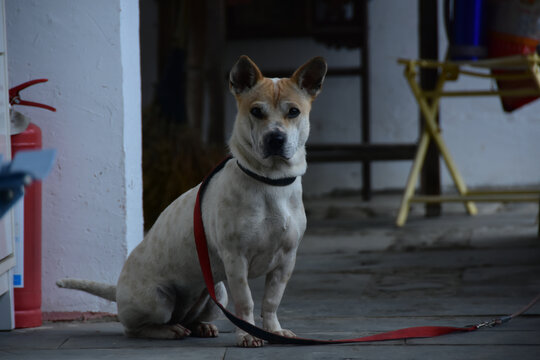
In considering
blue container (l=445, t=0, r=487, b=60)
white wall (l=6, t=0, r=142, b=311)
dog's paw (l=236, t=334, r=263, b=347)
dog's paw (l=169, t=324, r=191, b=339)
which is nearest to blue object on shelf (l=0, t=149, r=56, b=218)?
dog's paw (l=236, t=334, r=263, b=347)

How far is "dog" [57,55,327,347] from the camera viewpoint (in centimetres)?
246

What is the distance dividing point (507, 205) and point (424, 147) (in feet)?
5.09

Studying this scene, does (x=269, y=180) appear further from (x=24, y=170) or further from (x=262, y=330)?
(x=24, y=170)

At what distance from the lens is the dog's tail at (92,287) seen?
111 inches

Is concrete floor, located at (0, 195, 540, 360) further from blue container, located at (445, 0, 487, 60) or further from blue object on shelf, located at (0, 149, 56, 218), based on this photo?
blue object on shelf, located at (0, 149, 56, 218)

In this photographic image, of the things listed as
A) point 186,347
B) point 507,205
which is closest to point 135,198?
point 186,347

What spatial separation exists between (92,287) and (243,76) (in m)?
0.99

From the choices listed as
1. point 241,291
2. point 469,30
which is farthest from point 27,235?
point 469,30

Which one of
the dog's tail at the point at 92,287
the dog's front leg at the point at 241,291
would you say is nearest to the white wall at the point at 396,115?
the dog's tail at the point at 92,287

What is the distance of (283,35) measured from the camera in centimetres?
750

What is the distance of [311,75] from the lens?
2.56 m

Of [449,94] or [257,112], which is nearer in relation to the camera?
[257,112]

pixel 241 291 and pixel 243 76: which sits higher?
pixel 243 76

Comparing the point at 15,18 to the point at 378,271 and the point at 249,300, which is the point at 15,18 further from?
the point at 378,271
